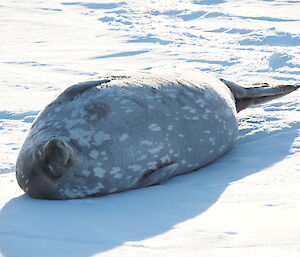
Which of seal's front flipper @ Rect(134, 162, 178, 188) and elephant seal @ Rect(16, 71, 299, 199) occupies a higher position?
elephant seal @ Rect(16, 71, 299, 199)

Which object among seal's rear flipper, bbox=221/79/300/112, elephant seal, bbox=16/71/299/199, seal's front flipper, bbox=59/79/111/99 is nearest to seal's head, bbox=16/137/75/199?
elephant seal, bbox=16/71/299/199

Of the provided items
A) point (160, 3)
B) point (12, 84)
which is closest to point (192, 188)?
point (12, 84)

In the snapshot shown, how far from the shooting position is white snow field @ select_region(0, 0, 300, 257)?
2.49m

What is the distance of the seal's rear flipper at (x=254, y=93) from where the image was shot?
4.59 m

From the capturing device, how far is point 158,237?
8.36ft

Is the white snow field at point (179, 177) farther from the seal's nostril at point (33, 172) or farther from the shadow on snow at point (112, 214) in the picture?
the seal's nostril at point (33, 172)

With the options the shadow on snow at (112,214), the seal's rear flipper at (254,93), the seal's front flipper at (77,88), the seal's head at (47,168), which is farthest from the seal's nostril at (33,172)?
the seal's rear flipper at (254,93)

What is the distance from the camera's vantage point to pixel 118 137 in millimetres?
3338

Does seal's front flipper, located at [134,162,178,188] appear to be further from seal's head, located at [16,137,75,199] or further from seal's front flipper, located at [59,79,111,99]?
seal's front flipper, located at [59,79,111,99]

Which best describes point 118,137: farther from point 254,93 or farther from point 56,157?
point 254,93

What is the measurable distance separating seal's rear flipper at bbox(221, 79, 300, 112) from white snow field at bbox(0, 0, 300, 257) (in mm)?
107

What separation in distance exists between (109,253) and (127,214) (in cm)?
56

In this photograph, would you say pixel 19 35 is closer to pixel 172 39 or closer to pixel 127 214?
pixel 172 39

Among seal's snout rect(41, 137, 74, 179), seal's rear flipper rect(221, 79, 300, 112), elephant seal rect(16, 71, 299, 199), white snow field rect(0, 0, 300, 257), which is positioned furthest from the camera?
seal's rear flipper rect(221, 79, 300, 112)
